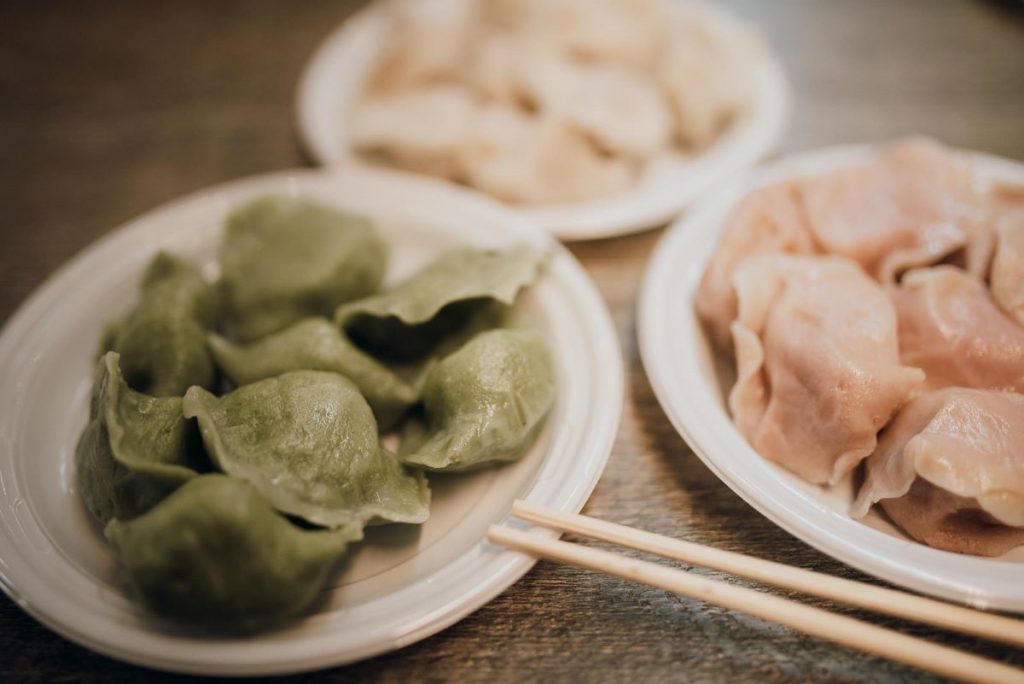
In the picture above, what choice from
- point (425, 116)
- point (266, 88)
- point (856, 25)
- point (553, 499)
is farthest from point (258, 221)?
point (856, 25)

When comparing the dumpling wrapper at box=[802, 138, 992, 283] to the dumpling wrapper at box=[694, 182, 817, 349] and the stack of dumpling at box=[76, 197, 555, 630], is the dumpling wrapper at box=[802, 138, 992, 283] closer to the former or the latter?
the dumpling wrapper at box=[694, 182, 817, 349]

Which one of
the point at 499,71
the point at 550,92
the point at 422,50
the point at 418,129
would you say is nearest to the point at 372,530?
the point at 418,129

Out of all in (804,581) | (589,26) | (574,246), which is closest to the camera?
(804,581)

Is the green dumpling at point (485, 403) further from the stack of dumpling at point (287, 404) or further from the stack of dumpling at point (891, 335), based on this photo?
the stack of dumpling at point (891, 335)

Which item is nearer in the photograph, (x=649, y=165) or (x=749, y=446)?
(x=749, y=446)

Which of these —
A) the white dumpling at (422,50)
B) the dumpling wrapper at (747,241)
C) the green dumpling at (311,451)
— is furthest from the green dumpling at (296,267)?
the white dumpling at (422,50)

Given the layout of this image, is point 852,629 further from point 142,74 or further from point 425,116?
point 142,74

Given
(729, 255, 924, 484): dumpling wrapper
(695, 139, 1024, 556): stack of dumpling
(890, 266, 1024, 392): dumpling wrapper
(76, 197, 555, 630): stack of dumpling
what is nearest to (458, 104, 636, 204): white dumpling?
(76, 197, 555, 630): stack of dumpling

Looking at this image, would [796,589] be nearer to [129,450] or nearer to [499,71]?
[129,450]
